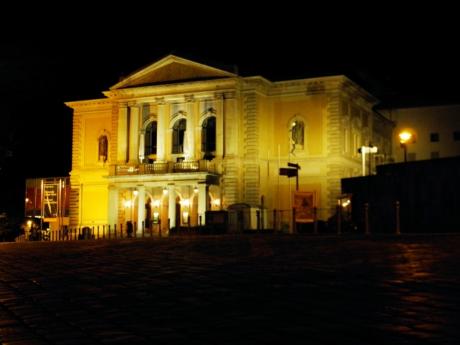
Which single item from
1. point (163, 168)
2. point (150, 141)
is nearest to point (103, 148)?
point (150, 141)

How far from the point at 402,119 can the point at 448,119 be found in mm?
4411

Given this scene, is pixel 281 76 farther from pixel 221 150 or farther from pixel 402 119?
pixel 402 119

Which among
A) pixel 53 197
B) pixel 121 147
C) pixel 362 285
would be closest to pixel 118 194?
pixel 121 147

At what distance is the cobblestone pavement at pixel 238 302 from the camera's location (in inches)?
246

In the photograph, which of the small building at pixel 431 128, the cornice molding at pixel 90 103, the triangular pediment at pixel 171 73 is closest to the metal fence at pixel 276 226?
the cornice molding at pixel 90 103

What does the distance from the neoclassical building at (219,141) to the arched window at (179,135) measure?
A: 8cm

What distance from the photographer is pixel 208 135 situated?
5666cm

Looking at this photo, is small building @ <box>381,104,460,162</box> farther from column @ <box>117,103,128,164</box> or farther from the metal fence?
column @ <box>117,103,128,164</box>

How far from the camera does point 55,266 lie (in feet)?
45.2

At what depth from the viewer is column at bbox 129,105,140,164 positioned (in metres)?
58.5

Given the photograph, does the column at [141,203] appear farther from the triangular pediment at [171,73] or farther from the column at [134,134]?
the triangular pediment at [171,73]

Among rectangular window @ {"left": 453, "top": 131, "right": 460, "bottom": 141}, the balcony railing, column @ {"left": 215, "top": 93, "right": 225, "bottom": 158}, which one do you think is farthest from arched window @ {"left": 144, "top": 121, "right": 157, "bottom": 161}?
rectangular window @ {"left": 453, "top": 131, "right": 460, "bottom": 141}

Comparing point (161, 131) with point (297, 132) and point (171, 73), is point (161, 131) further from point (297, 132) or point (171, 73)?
point (297, 132)

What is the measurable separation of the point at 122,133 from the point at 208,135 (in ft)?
24.3
